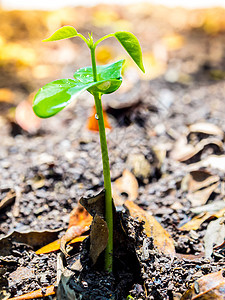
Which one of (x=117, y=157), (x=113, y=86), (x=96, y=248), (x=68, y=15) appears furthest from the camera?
(x=68, y=15)

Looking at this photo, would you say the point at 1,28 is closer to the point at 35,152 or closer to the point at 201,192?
the point at 35,152

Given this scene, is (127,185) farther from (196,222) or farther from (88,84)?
(88,84)

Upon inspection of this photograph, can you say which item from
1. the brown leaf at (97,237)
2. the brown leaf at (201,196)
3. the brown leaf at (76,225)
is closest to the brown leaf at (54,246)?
the brown leaf at (76,225)

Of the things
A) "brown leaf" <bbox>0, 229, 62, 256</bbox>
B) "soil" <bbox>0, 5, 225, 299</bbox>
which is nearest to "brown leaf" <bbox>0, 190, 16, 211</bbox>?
"soil" <bbox>0, 5, 225, 299</bbox>

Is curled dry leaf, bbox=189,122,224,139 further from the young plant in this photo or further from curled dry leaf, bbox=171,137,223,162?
the young plant

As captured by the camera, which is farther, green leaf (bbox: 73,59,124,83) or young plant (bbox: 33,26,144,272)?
green leaf (bbox: 73,59,124,83)

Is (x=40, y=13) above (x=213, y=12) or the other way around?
above

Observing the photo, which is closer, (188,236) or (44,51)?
(188,236)

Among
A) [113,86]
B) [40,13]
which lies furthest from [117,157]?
[40,13]
